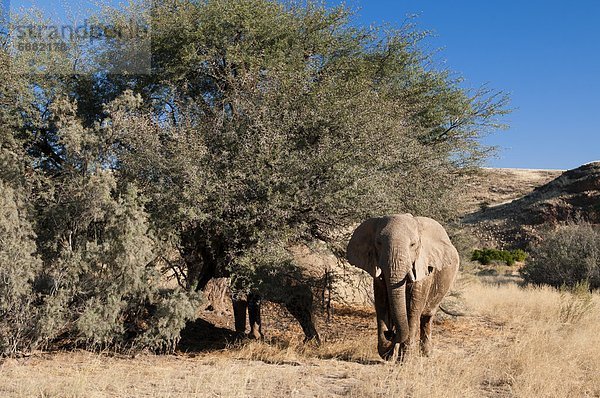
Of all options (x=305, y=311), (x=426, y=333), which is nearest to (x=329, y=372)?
(x=426, y=333)

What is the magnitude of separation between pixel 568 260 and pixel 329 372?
640 inches

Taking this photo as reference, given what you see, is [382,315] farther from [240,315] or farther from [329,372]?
[240,315]

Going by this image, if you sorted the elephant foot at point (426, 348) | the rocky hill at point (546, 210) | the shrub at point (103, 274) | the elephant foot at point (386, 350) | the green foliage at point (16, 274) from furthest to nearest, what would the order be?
the rocky hill at point (546, 210) → the elephant foot at point (426, 348) → the elephant foot at point (386, 350) → the shrub at point (103, 274) → the green foliage at point (16, 274)

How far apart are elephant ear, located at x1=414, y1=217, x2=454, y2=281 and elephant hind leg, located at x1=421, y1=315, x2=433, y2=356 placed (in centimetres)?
95

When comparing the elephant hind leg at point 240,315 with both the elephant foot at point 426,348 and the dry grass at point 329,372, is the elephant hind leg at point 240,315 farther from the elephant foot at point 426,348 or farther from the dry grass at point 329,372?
the elephant foot at point 426,348

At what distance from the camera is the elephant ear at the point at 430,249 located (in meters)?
8.12

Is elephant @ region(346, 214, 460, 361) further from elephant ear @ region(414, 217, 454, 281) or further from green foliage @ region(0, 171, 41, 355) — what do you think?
green foliage @ region(0, 171, 41, 355)

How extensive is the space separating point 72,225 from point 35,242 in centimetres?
57

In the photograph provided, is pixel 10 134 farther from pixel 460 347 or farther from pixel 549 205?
pixel 549 205

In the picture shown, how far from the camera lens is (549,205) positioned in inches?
1545

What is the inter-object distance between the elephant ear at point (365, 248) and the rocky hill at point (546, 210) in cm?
3013

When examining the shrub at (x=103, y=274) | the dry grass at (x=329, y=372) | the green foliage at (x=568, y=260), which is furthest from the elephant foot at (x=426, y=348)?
the green foliage at (x=568, y=260)

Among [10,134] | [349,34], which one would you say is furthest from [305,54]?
[10,134]

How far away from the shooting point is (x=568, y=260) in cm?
2080
